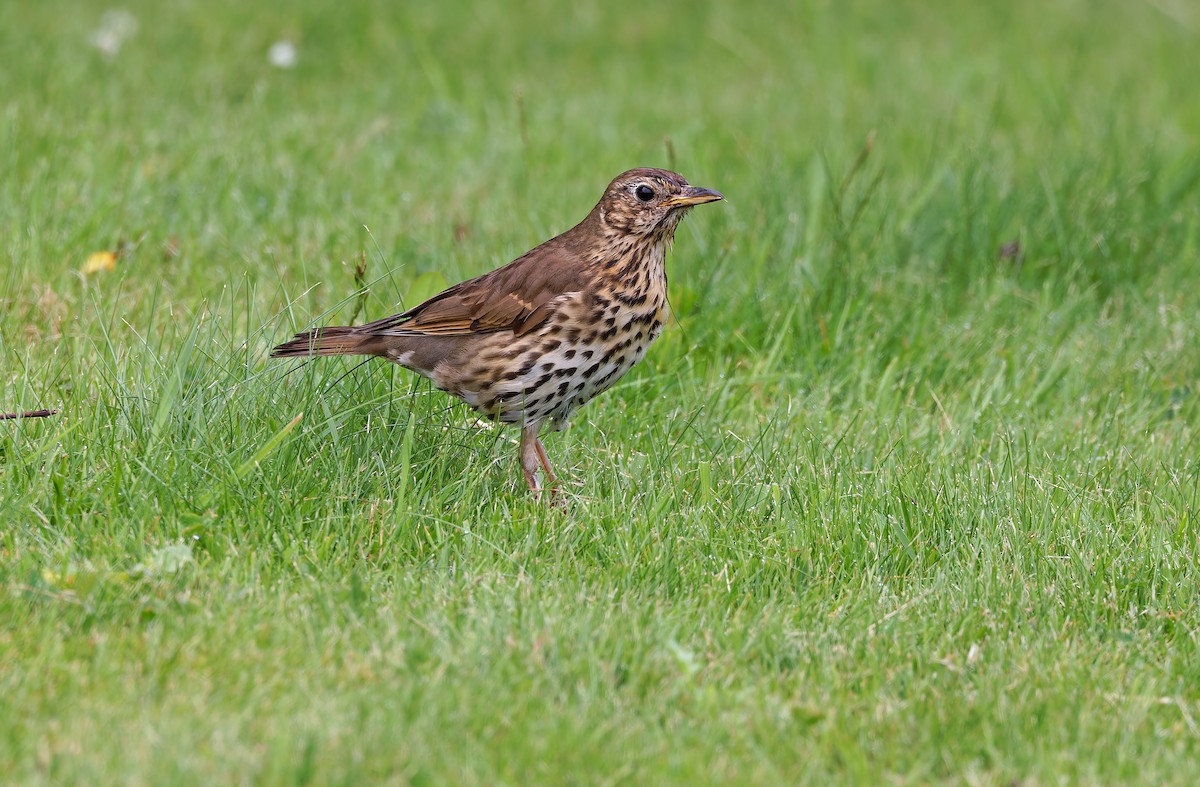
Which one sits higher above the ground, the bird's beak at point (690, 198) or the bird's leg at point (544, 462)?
the bird's beak at point (690, 198)

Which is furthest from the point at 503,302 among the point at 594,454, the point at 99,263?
the point at 99,263

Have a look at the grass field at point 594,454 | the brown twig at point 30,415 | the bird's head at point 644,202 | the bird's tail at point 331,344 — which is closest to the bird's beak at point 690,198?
the bird's head at point 644,202

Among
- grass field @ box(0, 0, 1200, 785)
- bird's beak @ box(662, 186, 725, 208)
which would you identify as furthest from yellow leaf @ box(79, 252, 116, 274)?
bird's beak @ box(662, 186, 725, 208)

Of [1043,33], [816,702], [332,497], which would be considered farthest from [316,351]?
[1043,33]

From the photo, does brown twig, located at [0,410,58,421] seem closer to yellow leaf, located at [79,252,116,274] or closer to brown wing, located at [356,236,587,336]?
brown wing, located at [356,236,587,336]

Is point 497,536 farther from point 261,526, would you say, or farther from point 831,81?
point 831,81

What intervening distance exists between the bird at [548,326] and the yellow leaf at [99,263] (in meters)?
1.66

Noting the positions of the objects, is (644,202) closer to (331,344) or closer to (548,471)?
(548,471)

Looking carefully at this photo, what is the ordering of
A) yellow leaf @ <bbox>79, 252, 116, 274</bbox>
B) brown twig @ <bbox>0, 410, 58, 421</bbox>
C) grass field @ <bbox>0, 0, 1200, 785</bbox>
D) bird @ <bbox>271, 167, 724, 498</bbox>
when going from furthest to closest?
yellow leaf @ <bbox>79, 252, 116, 274</bbox>
bird @ <bbox>271, 167, 724, 498</bbox>
brown twig @ <bbox>0, 410, 58, 421</bbox>
grass field @ <bbox>0, 0, 1200, 785</bbox>

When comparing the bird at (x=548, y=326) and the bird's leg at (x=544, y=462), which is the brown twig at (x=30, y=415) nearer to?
the bird at (x=548, y=326)

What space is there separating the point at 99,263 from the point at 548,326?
7.47 feet

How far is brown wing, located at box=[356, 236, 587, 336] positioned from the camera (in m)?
4.95

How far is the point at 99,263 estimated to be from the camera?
6211mm

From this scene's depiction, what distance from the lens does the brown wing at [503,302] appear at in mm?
4953
